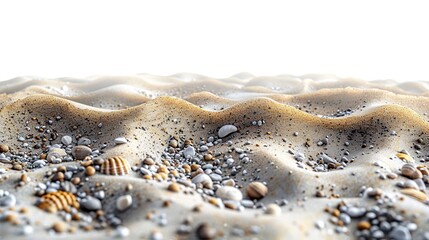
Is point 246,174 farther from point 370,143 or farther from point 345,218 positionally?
point 370,143

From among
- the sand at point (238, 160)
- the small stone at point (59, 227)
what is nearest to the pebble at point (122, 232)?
the sand at point (238, 160)

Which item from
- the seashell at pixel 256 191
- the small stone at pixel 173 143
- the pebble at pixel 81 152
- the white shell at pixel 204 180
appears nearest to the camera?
the seashell at pixel 256 191

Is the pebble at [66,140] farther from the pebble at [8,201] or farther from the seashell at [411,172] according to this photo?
the seashell at [411,172]

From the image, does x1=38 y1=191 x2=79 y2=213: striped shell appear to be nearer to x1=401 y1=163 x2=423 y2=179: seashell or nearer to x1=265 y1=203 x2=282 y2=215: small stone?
x1=265 y1=203 x2=282 y2=215: small stone

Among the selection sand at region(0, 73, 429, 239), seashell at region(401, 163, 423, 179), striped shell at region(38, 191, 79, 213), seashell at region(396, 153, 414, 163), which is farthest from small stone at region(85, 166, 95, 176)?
seashell at region(396, 153, 414, 163)

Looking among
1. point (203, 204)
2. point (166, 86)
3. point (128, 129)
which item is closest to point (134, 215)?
point (203, 204)

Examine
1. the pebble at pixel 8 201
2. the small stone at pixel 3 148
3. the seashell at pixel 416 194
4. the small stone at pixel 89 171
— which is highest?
the small stone at pixel 89 171

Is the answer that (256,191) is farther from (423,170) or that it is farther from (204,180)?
(423,170)
